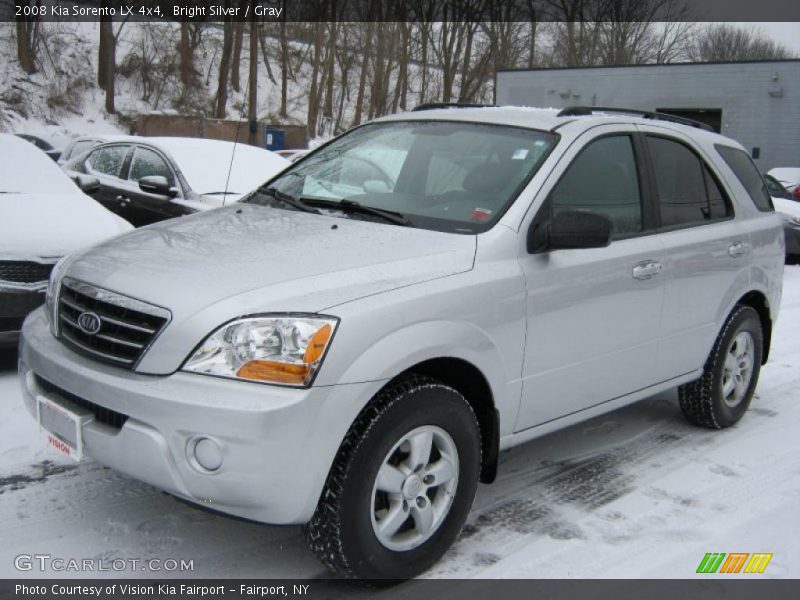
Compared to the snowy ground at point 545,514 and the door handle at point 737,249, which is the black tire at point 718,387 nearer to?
the snowy ground at point 545,514

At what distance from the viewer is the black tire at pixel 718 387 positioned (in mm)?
4930

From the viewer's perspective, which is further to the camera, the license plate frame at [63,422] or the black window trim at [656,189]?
the black window trim at [656,189]

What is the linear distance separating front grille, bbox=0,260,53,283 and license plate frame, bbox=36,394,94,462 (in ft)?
7.77

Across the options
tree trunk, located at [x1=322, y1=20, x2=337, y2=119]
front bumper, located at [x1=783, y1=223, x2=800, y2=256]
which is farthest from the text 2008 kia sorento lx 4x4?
tree trunk, located at [x1=322, y1=20, x2=337, y2=119]

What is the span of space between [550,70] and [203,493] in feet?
115

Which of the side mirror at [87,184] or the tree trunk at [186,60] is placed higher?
the tree trunk at [186,60]

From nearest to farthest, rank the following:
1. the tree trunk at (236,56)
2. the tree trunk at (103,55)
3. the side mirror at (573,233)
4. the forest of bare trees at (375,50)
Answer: the side mirror at (573,233) < the tree trunk at (103,55) < the tree trunk at (236,56) < the forest of bare trees at (375,50)

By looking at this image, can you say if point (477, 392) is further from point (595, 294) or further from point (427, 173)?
point (427, 173)

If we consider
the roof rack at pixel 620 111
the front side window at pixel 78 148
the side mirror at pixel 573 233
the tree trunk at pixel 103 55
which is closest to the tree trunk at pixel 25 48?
the tree trunk at pixel 103 55

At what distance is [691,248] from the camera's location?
176 inches

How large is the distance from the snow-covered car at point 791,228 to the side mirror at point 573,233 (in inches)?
411

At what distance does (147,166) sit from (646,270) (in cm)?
607

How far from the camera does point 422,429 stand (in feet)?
10.2

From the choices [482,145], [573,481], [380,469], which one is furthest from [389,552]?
[482,145]
